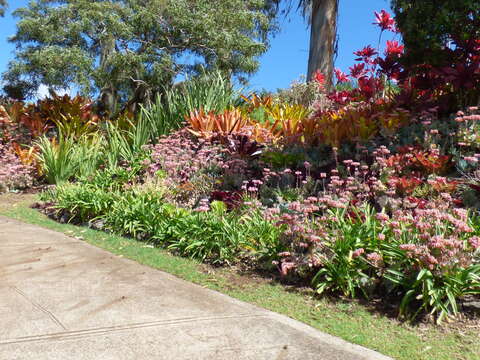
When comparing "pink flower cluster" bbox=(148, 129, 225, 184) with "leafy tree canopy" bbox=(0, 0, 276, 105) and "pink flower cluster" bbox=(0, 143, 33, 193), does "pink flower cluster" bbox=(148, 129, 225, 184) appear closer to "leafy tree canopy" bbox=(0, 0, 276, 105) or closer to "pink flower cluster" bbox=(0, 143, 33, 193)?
"pink flower cluster" bbox=(0, 143, 33, 193)

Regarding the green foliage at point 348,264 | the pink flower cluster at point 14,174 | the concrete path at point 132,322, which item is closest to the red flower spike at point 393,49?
the green foliage at point 348,264

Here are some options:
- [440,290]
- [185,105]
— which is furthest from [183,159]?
[440,290]

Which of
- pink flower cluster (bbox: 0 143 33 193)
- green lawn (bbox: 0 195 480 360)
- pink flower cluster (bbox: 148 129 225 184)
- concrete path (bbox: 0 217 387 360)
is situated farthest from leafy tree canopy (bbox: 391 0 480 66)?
pink flower cluster (bbox: 0 143 33 193)

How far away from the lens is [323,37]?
13680mm

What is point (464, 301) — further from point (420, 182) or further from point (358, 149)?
point (358, 149)

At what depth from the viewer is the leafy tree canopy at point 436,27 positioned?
633 cm

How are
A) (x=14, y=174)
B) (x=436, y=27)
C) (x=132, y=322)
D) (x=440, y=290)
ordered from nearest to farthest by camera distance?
(x=132, y=322) → (x=440, y=290) → (x=436, y=27) → (x=14, y=174)

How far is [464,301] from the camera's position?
11.8 ft

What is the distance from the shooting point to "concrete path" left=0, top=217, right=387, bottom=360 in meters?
2.72

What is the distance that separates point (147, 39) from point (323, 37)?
518 cm

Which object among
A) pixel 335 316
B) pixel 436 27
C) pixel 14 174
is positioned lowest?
pixel 335 316

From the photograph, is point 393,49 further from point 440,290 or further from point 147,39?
point 147,39

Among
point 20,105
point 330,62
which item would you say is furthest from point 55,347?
point 330,62

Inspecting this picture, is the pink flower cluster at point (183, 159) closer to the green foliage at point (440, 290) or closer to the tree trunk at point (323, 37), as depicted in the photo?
the green foliage at point (440, 290)
